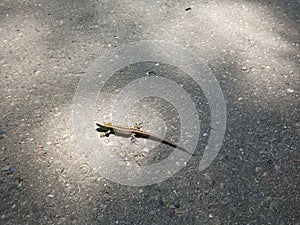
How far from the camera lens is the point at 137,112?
2682mm

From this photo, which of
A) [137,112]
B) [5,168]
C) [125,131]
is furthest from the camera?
[137,112]

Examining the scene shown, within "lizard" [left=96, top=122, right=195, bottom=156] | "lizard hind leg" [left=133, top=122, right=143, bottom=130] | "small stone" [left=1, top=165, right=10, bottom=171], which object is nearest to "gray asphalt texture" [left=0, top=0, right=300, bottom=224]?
"small stone" [left=1, top=165, right=10, bottom=171]

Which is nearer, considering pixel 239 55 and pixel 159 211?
pixel 159 211

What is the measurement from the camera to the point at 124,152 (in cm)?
246

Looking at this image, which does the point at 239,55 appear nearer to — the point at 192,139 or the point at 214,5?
the point at 214,5

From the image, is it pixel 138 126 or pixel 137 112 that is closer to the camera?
pixel 138 126

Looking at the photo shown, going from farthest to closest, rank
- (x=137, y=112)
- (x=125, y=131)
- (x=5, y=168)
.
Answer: (x=137, y=112) → (x=125, y=131) → (x=5, y=168)

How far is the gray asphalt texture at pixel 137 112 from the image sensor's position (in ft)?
7.07

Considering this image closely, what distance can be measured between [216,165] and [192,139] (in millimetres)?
252

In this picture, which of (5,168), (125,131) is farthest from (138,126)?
(5,168)

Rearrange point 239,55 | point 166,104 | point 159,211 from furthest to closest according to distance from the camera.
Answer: point 239,55, point 166,104, point 159,211

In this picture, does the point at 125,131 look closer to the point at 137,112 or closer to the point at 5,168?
the point at 137,112

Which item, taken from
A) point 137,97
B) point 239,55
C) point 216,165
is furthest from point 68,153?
point 239,55

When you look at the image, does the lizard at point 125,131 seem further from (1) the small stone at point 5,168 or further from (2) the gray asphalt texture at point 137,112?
(1) the small stone at point 5,168
